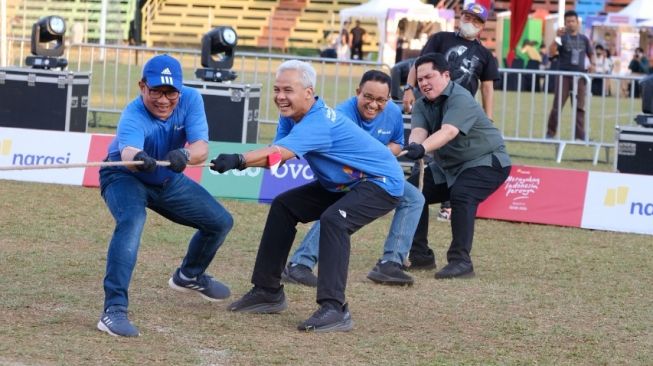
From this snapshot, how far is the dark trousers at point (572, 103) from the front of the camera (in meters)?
17.6

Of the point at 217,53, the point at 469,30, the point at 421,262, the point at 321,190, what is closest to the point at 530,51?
the point at 217,53

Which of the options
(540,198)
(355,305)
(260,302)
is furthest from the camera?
(540,198)

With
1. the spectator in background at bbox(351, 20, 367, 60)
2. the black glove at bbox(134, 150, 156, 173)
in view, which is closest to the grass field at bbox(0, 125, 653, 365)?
the black glove at bbox(134, 150, 156, 173)

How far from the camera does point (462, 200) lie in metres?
9.23

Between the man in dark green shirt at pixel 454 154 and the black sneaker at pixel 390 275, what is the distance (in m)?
0.49

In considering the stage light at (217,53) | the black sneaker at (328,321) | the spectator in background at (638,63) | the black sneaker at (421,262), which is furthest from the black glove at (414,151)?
the spectator in background at (638,63)

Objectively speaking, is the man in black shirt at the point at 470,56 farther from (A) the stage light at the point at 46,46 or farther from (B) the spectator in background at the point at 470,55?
(A) the stage light at the point at 46,46

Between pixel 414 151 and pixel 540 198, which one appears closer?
pixel 414 151

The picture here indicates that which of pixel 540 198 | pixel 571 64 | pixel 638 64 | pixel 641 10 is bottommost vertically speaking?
pixel 540 198

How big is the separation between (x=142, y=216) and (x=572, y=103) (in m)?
11.8

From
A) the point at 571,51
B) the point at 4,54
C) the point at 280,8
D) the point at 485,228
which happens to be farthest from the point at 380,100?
the point at 280,8

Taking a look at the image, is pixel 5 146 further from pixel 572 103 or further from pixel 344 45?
pixel 344 45

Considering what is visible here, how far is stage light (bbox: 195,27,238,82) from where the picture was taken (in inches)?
610

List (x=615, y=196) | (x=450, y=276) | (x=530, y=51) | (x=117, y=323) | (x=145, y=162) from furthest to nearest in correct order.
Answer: (x=530, y=51) → (x=615, y=196) → (x=450, y=276) → (x=117, y=323) → (x=145, y=162)
